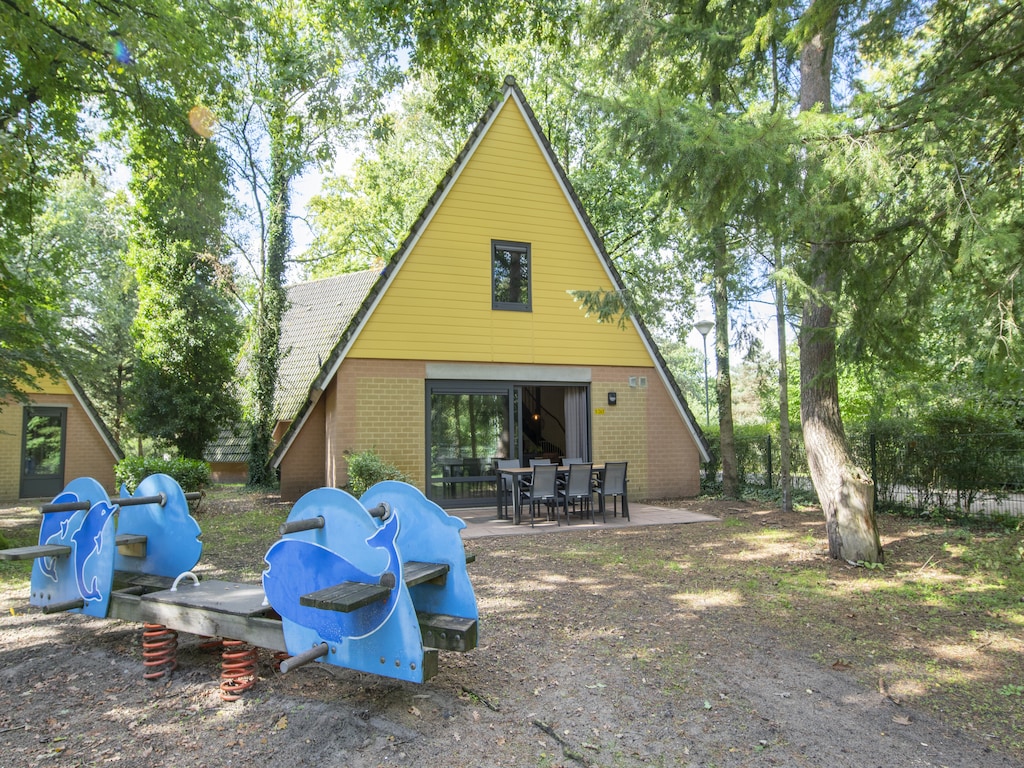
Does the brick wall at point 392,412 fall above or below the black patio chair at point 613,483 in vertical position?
Answer: above

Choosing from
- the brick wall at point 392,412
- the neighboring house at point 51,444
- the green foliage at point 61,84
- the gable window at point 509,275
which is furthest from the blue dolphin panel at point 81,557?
the neighboring house at point 51,444

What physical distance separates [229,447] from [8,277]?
11791 millimetres

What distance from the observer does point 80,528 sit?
4777mm

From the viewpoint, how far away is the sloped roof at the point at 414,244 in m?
11.8

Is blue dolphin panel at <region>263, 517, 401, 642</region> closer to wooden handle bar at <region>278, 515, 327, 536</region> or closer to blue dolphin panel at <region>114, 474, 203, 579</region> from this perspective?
wooden handle bar at <region>278, 515, 327, 536</region>

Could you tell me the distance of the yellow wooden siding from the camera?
40.1ft

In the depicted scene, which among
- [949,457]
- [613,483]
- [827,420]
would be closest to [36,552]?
[827,420]

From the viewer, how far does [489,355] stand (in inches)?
502

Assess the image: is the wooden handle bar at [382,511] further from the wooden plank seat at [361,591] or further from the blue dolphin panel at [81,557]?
the blue dolphin panel at [81,557]

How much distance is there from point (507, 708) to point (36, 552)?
3.51 meters

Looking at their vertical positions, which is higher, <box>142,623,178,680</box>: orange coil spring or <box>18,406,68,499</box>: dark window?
<box>18,406,68,499</box>: dark window

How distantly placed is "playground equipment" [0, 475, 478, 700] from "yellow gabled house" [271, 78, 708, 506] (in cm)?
683

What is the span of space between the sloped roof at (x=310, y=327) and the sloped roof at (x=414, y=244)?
14.4 feet

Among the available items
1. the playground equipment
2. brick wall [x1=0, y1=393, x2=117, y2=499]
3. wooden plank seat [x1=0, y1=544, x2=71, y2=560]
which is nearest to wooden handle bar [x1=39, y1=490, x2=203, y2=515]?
the playground equipment
